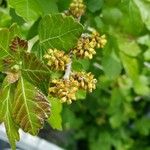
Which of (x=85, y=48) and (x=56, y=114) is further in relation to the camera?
(x=56, y=114)

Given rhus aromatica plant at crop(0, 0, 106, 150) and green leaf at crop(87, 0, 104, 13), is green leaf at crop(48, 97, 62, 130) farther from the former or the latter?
green leaf at crop(87, 0, 104, 13)

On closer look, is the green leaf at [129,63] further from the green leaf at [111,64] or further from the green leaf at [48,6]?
the green leaf at [48,6]

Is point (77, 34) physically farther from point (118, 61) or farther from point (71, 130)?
point (71, 130)

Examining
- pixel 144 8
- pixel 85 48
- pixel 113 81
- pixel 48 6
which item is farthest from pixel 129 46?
pixel 113 81

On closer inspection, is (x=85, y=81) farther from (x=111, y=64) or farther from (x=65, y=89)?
(x=111, y=64)

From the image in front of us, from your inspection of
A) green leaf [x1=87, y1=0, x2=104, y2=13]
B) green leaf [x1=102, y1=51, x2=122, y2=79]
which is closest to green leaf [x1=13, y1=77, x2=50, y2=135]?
green leaf [x1=87, y1=0, x2=104, y2=13]

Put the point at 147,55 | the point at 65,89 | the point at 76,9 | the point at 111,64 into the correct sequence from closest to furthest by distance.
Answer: the point at 65,89 → the point at 76,9 → the point at 111,64 → the point at 147,55
